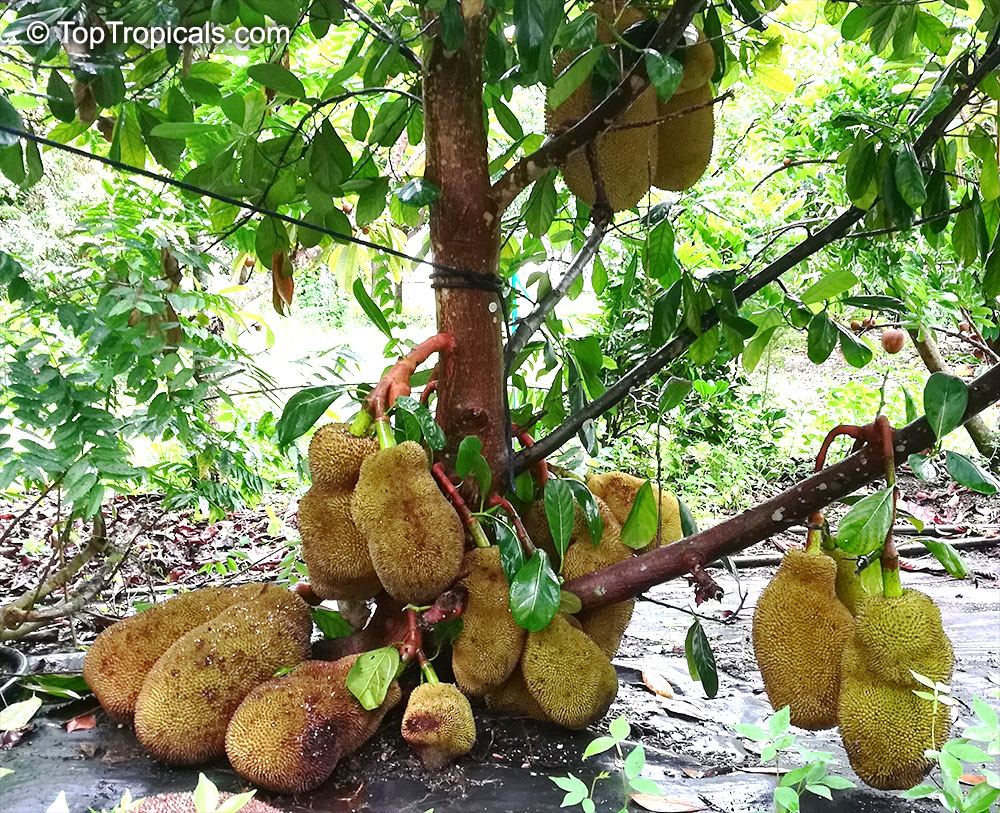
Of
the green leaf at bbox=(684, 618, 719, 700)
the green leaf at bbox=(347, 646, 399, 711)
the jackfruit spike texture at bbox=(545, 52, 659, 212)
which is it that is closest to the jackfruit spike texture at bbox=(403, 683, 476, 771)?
the green leaf at bbox=(347, 646, 399, 711)

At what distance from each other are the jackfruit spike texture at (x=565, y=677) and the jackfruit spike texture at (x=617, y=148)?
2.45ft

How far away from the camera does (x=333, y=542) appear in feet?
4.24

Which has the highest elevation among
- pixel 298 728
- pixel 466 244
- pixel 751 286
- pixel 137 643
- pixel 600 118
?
pixel 600 118

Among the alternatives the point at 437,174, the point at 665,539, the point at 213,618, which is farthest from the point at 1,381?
the point at 665,539

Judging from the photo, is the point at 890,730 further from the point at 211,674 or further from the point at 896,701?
the point at 211,674

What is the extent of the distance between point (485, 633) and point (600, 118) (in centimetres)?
82

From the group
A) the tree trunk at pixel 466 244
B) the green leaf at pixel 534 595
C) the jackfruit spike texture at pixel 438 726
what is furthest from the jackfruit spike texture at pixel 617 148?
the jackfruit spike texture at pixel 438 726

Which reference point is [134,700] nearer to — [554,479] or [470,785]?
[470,785]

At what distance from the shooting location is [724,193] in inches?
134

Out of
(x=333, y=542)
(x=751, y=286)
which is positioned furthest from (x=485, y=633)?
(x=751, y=286)

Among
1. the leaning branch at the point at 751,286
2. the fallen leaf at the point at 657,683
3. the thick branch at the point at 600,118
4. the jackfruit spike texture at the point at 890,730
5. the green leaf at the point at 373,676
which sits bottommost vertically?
the fallen leaf at the point at 657,683

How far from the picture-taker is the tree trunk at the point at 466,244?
136 cm

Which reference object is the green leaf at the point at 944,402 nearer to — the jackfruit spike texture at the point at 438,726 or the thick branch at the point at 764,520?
the thick branch at the point at 764,520

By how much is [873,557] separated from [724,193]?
2.57m
